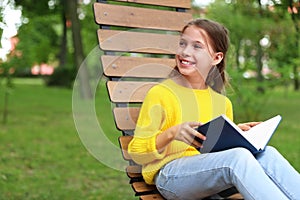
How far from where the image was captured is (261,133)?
230 cm

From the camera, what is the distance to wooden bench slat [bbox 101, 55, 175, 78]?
8.95 feet

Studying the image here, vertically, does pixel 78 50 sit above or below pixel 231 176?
below

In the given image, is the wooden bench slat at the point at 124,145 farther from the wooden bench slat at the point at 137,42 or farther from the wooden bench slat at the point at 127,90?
the wooden bench slat at the point at 137,42

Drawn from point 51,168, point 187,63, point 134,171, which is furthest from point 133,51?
point 51,168

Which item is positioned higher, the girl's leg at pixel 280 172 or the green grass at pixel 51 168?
the girl's leg at pixel 280 172

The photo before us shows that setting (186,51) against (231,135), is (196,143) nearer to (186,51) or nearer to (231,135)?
(231,135)

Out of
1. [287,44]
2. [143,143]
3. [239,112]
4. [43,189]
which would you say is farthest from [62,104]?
[143,143]

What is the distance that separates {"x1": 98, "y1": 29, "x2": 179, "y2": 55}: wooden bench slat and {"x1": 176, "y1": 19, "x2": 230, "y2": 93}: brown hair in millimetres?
503

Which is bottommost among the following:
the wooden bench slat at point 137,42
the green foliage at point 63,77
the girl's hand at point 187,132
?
the green foliage at point 63,77

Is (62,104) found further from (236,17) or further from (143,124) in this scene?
(143,124)

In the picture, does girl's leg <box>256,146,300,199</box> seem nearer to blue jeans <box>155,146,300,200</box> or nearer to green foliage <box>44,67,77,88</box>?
blue jeans <box>155,146,300,200</box>

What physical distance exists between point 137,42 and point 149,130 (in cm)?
88

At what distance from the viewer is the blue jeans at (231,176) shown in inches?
77.9

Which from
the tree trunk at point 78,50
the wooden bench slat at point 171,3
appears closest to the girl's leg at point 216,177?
the wooden bench slat at point 171,3
